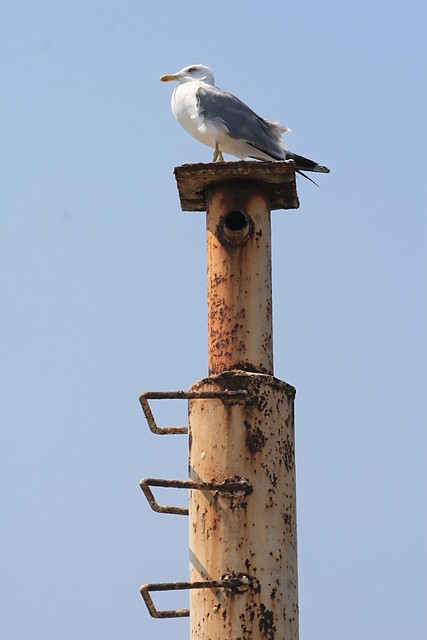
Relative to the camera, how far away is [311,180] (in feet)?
25.9

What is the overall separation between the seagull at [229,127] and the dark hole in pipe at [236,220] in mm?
1450

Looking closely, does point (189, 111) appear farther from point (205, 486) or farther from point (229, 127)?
point (205, 486)

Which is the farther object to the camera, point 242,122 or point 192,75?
point 192,75

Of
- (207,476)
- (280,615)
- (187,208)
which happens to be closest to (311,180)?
(187,208)

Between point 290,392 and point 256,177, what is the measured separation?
1.21m

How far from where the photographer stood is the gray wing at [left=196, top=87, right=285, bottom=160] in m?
8.16

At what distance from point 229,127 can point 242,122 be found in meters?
0.10

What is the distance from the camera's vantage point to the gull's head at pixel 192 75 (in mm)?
9583

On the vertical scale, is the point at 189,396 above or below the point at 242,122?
below

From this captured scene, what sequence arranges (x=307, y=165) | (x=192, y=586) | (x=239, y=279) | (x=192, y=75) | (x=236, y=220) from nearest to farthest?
(x=192, y=586) → (x=239, y=279) → (x=236, y=220) → (x=307, y=165) → (x=192, y=75)

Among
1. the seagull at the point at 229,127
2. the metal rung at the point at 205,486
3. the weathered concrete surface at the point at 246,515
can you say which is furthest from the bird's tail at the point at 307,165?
the metal rung at the point at 205,486

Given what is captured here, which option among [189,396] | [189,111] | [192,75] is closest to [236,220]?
[189,396]

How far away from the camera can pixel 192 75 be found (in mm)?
9617

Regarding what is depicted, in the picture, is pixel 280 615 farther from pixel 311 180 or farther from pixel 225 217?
pixel 311 180
